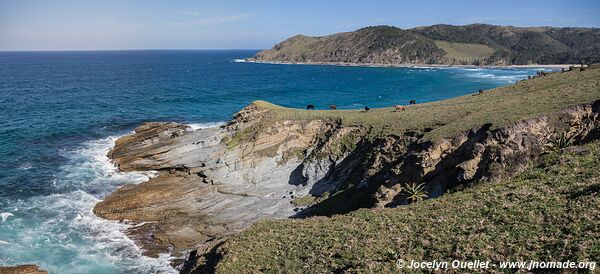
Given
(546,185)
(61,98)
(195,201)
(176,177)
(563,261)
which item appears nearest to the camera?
(563,261)

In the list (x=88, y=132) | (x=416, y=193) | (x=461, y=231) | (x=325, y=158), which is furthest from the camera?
(x=88, y=132)

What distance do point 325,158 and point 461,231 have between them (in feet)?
86.6

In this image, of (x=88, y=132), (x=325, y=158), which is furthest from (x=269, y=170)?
(x=88, y=132)

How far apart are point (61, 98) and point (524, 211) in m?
114

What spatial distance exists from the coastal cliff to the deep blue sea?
2.67 metres

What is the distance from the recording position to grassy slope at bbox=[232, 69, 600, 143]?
109 feet

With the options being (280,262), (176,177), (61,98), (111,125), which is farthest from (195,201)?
(61,98)

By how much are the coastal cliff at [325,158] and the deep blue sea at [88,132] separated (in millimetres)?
2674

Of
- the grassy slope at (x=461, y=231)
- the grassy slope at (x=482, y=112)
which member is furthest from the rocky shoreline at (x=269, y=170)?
the grassy slope at (x=461, y=231)

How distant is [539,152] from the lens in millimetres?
26328

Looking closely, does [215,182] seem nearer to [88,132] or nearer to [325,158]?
[325,158]

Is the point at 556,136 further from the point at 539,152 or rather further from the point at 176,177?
the point at 176,177

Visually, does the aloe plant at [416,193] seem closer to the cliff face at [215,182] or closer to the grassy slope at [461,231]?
the grassy slope at [461,231]

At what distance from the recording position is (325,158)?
44812 mm
